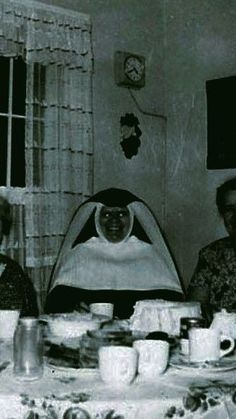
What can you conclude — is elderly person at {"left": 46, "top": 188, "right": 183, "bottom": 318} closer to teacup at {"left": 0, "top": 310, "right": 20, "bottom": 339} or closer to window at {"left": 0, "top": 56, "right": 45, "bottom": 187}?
window at {"left": 0, "top": 56, "right": 45, "bottom": 187}

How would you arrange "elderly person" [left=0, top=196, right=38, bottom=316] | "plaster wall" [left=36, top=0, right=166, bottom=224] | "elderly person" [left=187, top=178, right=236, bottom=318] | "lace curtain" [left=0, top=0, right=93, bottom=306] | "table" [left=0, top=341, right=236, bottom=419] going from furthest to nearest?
"plaster wall" [left=36, top=0, right=166, bottom=224]
"lace curtain" [left=0, top=0, right=93, bottom=306]
"elderly person" [left=187, top=178, right=236, bottom=318]
"elderly person" [left=0, top=196, right=38, bottom=316]
"table" [left=0, top=341, right=236, bottom=419]

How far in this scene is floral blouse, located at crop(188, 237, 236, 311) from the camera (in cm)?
331

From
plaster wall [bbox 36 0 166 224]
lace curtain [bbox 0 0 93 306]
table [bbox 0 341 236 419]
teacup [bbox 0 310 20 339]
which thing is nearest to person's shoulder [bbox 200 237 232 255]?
lace curtain [bbox 0 0 93 306]

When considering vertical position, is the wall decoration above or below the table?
above

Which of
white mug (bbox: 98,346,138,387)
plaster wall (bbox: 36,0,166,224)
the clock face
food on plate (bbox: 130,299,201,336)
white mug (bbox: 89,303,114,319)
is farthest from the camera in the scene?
the clock face

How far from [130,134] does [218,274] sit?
5.30 feet

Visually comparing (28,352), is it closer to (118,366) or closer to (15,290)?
(118,366)

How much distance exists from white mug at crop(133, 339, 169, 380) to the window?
8.22 feet

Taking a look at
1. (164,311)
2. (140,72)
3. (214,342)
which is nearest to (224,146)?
(140,72)

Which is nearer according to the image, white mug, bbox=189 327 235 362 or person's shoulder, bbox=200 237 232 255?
white mug, bbox=189 327 235 362

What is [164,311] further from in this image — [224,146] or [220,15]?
[220,15]

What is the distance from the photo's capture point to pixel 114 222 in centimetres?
374

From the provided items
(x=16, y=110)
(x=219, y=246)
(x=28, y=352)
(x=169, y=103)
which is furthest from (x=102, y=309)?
(x=169, y=103)

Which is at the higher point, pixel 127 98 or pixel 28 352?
pixel 127 98
